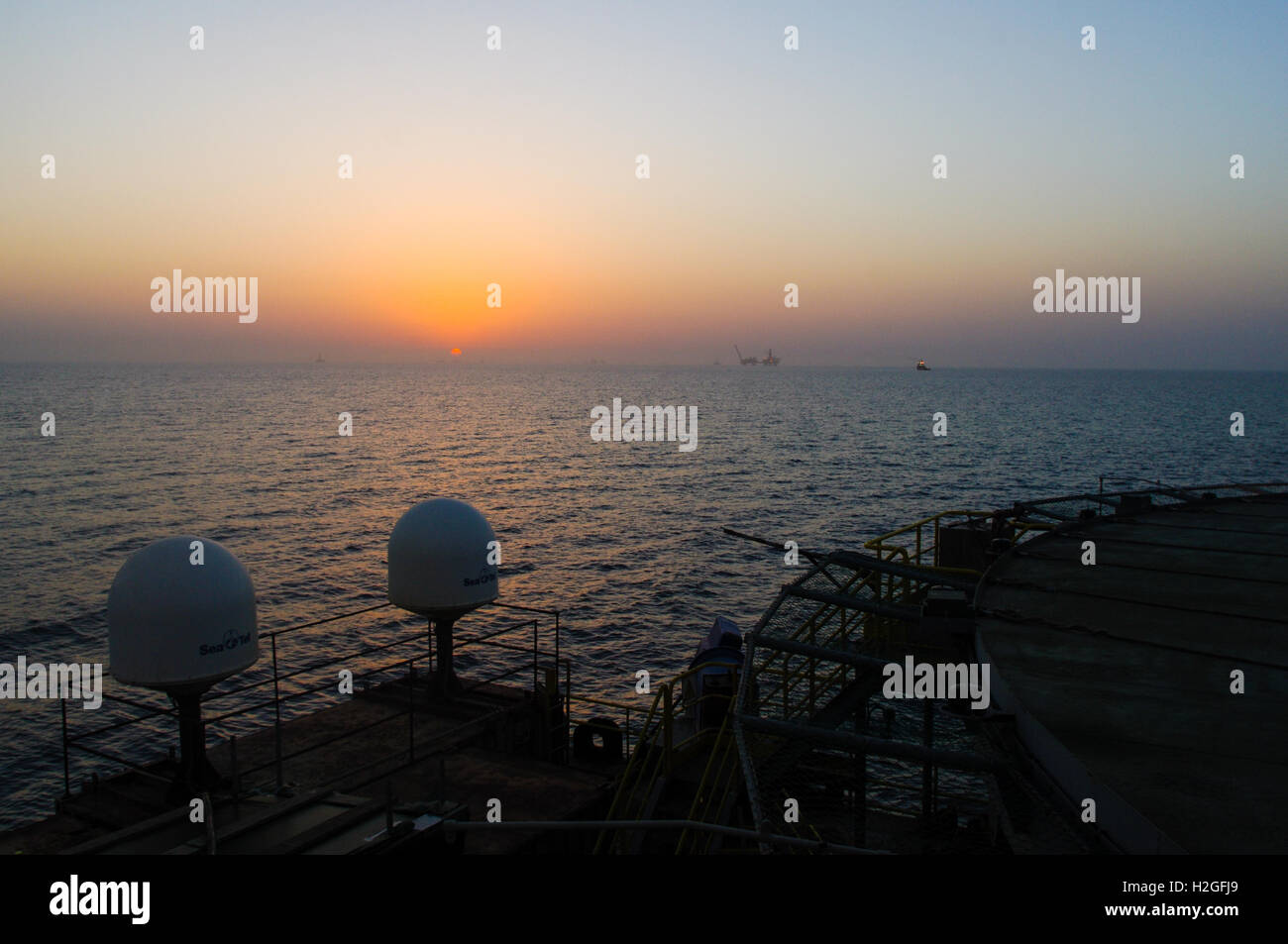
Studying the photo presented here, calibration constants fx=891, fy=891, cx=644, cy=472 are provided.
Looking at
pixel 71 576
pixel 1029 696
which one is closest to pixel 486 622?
pixel 71 576

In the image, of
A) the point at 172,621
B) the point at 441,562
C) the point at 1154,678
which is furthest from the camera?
the point at 441,562

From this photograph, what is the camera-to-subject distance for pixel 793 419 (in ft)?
518

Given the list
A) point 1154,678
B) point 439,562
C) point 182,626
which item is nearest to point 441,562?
point 439,562

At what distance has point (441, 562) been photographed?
17562 mm

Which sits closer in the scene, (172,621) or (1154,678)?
(1154,678)

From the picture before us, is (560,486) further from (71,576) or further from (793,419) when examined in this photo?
(793,419)

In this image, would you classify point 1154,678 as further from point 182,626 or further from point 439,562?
point 182,626

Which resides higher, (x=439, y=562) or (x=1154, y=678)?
(x=439, y=562)

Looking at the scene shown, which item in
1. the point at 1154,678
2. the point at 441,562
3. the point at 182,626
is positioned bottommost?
the point at 1154,678

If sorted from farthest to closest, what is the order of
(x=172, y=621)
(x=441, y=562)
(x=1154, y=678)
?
→ (x=441, y=562), (x=172, y=621), (x=1154, y=678)

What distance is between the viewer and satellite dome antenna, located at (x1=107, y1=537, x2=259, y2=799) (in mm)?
12766

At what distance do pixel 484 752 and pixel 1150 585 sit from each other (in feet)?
44.3

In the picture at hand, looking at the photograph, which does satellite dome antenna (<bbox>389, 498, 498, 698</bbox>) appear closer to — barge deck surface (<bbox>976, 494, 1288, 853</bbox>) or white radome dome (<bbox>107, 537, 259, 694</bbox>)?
white radome dome (<bbox>107, 537, 259, 694</bbox>)

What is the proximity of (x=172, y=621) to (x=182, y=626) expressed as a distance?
0.15 metres
